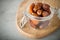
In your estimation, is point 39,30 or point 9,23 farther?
point 9,23

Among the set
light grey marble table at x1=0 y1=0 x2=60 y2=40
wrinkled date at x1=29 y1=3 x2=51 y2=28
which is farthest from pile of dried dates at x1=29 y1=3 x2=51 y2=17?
light grey marble table at x1=0 y1=0 x2=60 y2=40

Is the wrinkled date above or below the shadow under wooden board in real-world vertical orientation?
above

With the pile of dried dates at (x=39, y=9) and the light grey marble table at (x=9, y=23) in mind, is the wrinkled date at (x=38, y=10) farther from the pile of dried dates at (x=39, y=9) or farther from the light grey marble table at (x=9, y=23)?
the light grey marble table at (x=9, y=23)

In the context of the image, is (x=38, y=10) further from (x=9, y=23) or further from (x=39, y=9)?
(x=9, y=23)

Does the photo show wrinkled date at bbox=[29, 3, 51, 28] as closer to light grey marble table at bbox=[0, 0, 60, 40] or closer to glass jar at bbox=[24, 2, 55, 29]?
glass jar at bbox=[24, 2, 55, 29]

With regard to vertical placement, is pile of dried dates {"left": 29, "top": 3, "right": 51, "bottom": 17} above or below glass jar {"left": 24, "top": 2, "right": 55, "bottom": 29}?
above

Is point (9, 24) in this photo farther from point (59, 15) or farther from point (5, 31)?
point (59, 15)

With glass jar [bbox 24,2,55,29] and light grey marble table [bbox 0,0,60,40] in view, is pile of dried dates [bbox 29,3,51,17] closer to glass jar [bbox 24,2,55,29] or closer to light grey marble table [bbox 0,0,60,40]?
glass jar [bbox 24,2,55,29]

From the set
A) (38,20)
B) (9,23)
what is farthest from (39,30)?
(9,23)

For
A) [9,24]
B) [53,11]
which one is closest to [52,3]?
[53,11]
